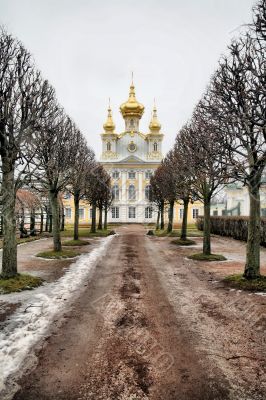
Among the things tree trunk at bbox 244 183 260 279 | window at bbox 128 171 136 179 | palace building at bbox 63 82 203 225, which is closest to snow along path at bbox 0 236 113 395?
tree trunk at bbox 244 183 260 279

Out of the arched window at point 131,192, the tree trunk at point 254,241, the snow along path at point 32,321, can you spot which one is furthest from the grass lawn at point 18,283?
the arched window at point 131,192

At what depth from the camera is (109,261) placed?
14539 millimetres

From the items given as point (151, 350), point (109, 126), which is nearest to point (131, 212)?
point (109, 126)

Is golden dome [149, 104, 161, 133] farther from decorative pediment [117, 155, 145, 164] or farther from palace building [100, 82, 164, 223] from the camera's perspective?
decorative pediment [117, 155, 145, 164]

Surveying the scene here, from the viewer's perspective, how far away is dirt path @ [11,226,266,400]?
162 inches

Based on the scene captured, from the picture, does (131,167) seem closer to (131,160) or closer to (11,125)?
(131,160)

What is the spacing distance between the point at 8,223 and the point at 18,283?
5.98ft

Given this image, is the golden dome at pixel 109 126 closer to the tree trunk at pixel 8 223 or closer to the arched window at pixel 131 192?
the arched window at pixel 131 192

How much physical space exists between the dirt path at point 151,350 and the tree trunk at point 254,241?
5.57ft

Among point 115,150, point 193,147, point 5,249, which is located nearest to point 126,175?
point 115,150

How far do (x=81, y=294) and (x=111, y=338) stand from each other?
3150 mm

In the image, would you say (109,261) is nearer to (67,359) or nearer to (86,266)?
(86,266)

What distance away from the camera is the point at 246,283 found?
9.73 metres

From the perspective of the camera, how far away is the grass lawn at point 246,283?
9.33 meters
